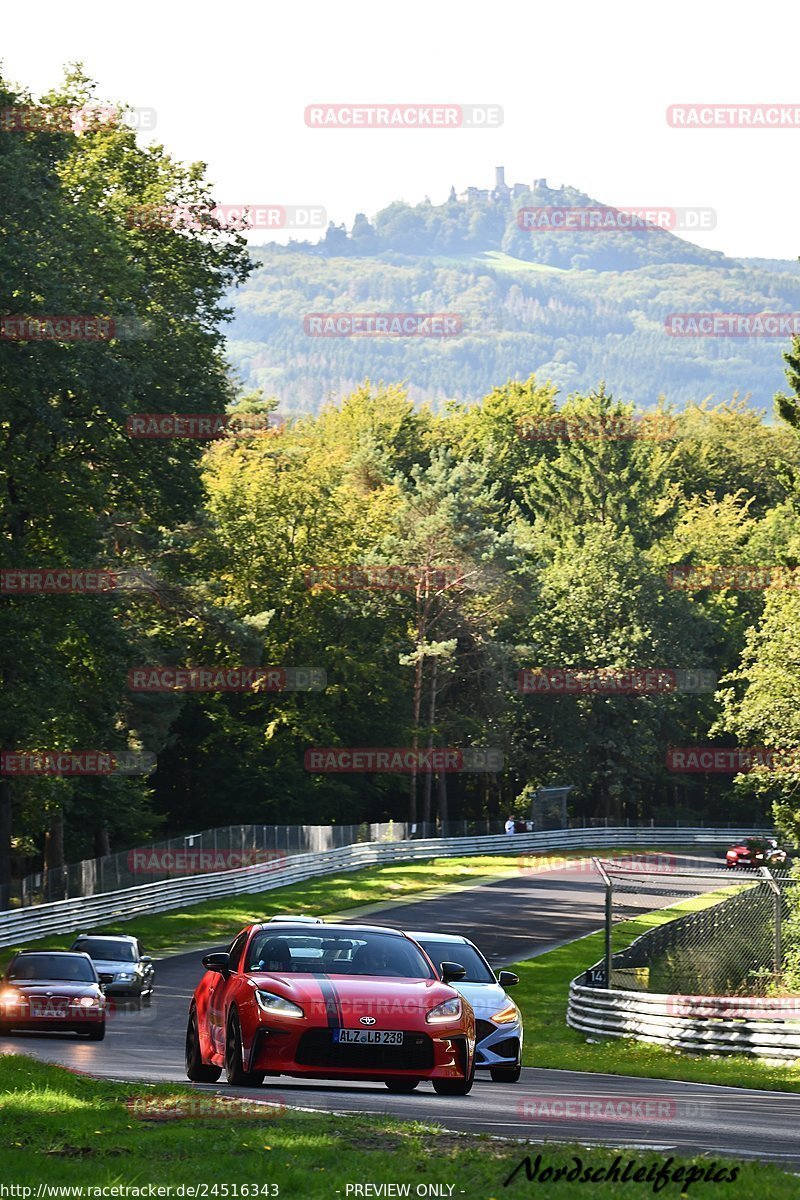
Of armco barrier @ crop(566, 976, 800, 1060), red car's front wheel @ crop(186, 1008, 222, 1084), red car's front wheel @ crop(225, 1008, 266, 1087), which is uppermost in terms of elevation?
red car's front wheel @ crop(225, 1008, 266, 1087)

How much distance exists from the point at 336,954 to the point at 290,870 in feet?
145

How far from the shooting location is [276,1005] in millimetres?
13320

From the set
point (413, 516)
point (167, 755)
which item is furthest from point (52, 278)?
point (413, 516)

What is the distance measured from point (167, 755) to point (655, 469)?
133ft

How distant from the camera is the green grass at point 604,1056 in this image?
2091cm

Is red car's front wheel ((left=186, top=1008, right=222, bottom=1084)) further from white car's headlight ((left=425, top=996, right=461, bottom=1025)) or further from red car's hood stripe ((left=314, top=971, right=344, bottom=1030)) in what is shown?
white car's headlight ((left=425, top=996, right=461, bottom=1025))

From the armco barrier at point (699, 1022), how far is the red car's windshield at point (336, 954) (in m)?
9.13

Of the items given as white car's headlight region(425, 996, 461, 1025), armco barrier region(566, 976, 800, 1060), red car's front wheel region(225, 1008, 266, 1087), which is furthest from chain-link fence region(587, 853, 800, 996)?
red car's front wheel region(225, 1008, 266, 1087)

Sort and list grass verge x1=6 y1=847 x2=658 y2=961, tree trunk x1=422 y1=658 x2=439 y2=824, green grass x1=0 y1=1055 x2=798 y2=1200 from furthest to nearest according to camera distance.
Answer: tree trunk x1=422 y1=658 x2=439 y2=824 < grass verge x1=6 y1=847 x2=658 y2=961 < green grass x1=0 y1=1055 x2=798 y2=1200

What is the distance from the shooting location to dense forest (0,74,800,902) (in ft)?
128

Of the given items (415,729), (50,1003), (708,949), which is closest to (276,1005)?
(50,1003)

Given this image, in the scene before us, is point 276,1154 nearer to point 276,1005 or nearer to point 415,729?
point 276,1005

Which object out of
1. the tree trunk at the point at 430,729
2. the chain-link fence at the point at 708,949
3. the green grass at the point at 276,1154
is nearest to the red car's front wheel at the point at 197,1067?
the green grass at the point at 276,1154

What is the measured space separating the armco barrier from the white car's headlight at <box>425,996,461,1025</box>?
31.5 feet
